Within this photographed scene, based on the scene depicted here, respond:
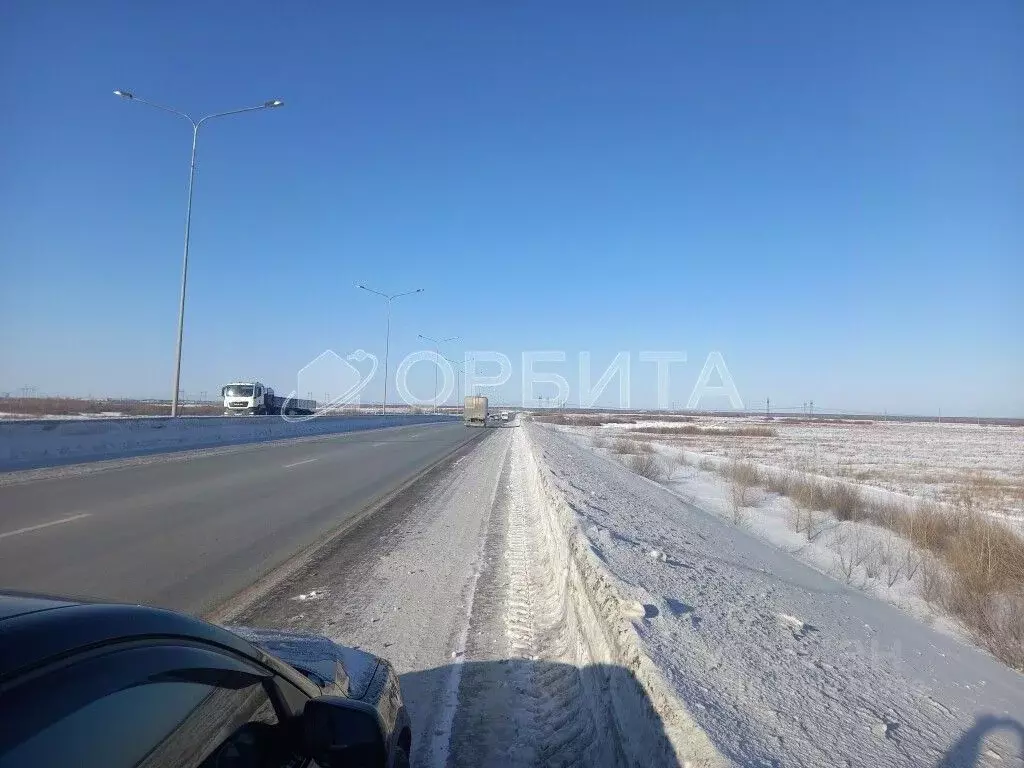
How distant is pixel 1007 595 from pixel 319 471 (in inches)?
572

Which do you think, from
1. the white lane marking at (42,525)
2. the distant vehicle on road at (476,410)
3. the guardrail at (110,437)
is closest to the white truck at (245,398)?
the guardrail at (110,437)

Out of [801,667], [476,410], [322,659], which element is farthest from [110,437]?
[476,410]

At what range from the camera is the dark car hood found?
8.74ft

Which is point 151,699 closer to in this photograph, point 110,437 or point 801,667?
point 801,667

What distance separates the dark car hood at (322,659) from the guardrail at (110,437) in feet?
53.4

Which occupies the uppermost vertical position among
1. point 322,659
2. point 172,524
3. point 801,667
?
point 322,659

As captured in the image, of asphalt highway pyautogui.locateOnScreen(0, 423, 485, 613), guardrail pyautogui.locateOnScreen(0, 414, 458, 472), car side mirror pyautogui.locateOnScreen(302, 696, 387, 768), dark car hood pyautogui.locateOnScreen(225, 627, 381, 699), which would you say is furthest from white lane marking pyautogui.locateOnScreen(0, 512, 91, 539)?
car side mirror pyautogui.locateOnScreen(302, 696, 387, 768)

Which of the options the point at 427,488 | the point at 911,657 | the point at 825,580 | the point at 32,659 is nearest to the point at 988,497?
the point at 825,580

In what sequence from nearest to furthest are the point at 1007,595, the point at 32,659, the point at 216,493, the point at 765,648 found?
the point at 32,659, the point at 765,648, the point at 1007,595, the point at 216,493

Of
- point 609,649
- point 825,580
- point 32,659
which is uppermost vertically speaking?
point 32,659

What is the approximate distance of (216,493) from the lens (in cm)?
1252

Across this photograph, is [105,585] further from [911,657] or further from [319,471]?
[319,471]

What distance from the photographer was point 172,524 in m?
9.39

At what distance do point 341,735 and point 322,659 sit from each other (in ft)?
2.92
